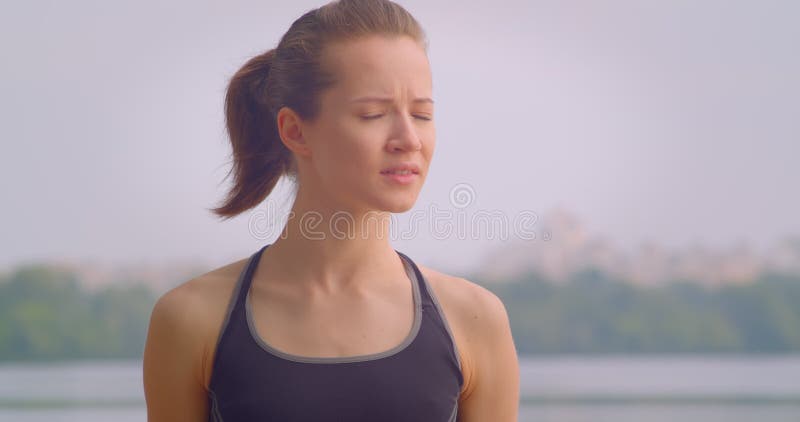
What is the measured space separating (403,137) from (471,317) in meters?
0.24

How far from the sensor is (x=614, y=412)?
248 cm

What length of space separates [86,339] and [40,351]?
19cm

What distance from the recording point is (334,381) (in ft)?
3.53

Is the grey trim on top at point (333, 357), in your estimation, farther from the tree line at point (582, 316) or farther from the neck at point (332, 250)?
the tree line at point (582, 316)

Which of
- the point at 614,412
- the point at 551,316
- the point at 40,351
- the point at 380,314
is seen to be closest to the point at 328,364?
the point at 380,314

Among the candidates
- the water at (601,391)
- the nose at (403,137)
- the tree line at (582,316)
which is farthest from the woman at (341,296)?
the tree line at (582,316)

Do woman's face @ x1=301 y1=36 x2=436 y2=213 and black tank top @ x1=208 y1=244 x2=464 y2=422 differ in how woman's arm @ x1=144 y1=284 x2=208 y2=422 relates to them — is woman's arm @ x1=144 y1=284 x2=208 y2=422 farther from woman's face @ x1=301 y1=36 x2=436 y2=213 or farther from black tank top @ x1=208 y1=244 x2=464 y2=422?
woman's face @ x1=301 y1=36 x2=436 y2=213

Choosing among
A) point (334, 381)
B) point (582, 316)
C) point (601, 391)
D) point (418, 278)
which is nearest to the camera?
point (334, 381)

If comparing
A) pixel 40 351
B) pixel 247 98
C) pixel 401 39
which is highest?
pixel 401 39

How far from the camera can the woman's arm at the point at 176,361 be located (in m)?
1.13

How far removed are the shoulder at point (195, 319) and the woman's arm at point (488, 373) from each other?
0.30 meters

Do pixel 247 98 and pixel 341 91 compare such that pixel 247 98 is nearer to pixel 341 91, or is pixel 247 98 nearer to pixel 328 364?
pixel 341 91

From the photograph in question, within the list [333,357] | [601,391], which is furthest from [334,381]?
[601,391]

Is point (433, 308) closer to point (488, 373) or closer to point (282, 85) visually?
point (488, 373)
